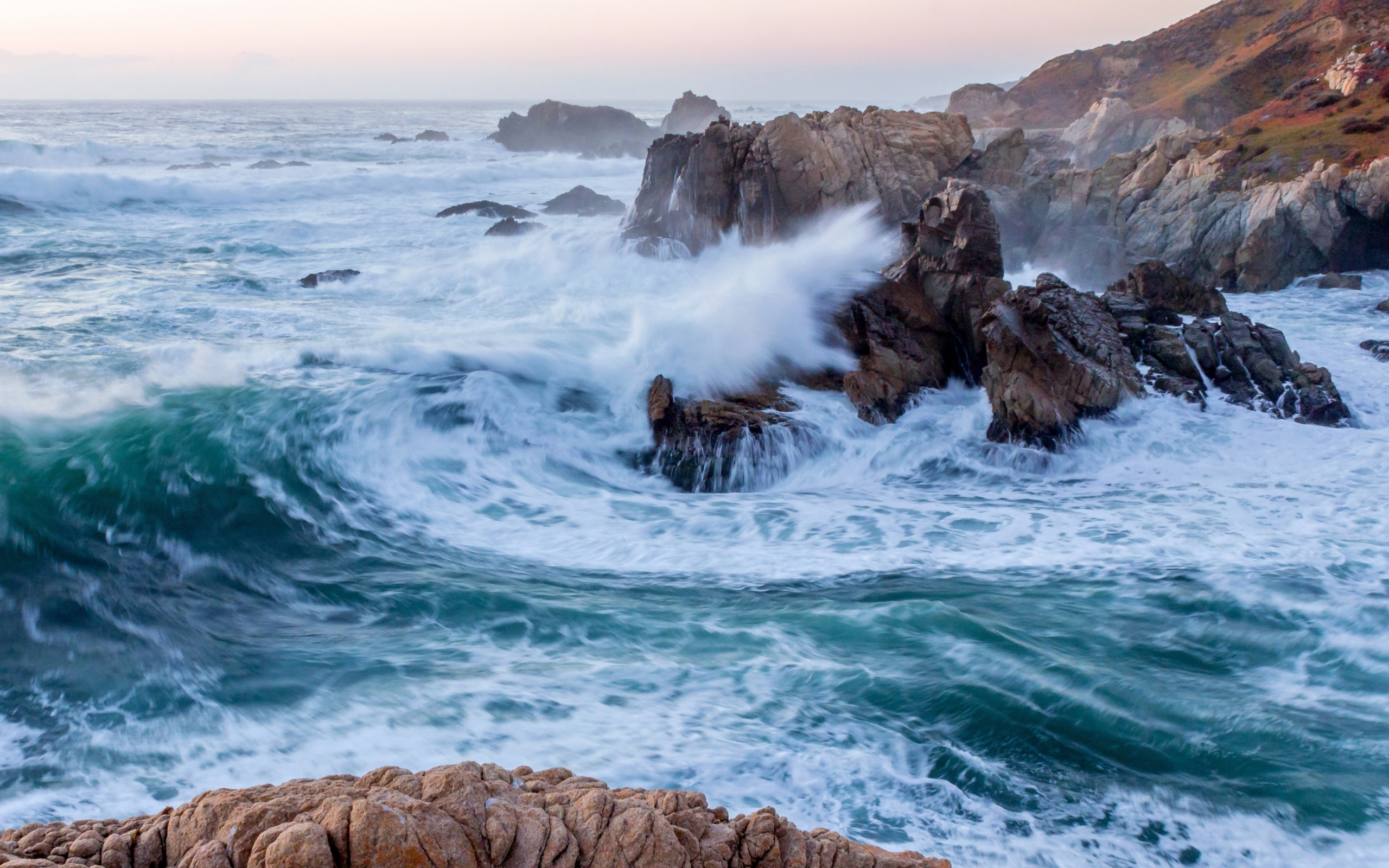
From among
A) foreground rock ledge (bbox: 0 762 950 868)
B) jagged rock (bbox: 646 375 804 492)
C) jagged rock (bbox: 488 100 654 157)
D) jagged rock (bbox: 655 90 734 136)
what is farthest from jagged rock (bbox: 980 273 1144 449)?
jagged rock (bbox: 655 90 734 136)

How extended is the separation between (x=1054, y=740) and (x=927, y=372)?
7.80 m

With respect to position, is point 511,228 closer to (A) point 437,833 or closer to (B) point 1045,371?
(B) point 1045,371

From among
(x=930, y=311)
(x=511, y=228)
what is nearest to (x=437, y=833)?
(x=930, y=311)

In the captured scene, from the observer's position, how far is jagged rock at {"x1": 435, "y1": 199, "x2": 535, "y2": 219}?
1253 inches

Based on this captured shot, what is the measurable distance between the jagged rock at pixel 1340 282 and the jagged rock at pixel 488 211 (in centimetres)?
2435

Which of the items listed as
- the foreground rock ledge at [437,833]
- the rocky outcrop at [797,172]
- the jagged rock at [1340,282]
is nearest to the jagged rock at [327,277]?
the rocky outcrop at [797,172]

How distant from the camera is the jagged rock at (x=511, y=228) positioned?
1068 inches

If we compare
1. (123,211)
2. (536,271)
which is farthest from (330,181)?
(536,271)

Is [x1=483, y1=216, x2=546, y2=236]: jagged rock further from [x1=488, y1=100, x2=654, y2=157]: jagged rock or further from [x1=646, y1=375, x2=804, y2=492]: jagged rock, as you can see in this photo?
[x1=488, y1=100, x2=654, y2=157]: jagged rock

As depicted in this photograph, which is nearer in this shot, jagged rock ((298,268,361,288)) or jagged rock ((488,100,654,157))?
jagged rock ((298,268,361,288))

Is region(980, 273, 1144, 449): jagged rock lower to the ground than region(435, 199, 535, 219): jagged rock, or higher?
lower

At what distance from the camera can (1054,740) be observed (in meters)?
5.54

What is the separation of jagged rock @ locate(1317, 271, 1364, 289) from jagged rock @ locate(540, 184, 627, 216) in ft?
73.2

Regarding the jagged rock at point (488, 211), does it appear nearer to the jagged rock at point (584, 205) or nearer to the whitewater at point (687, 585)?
the jagged rock at point (584, 205)
